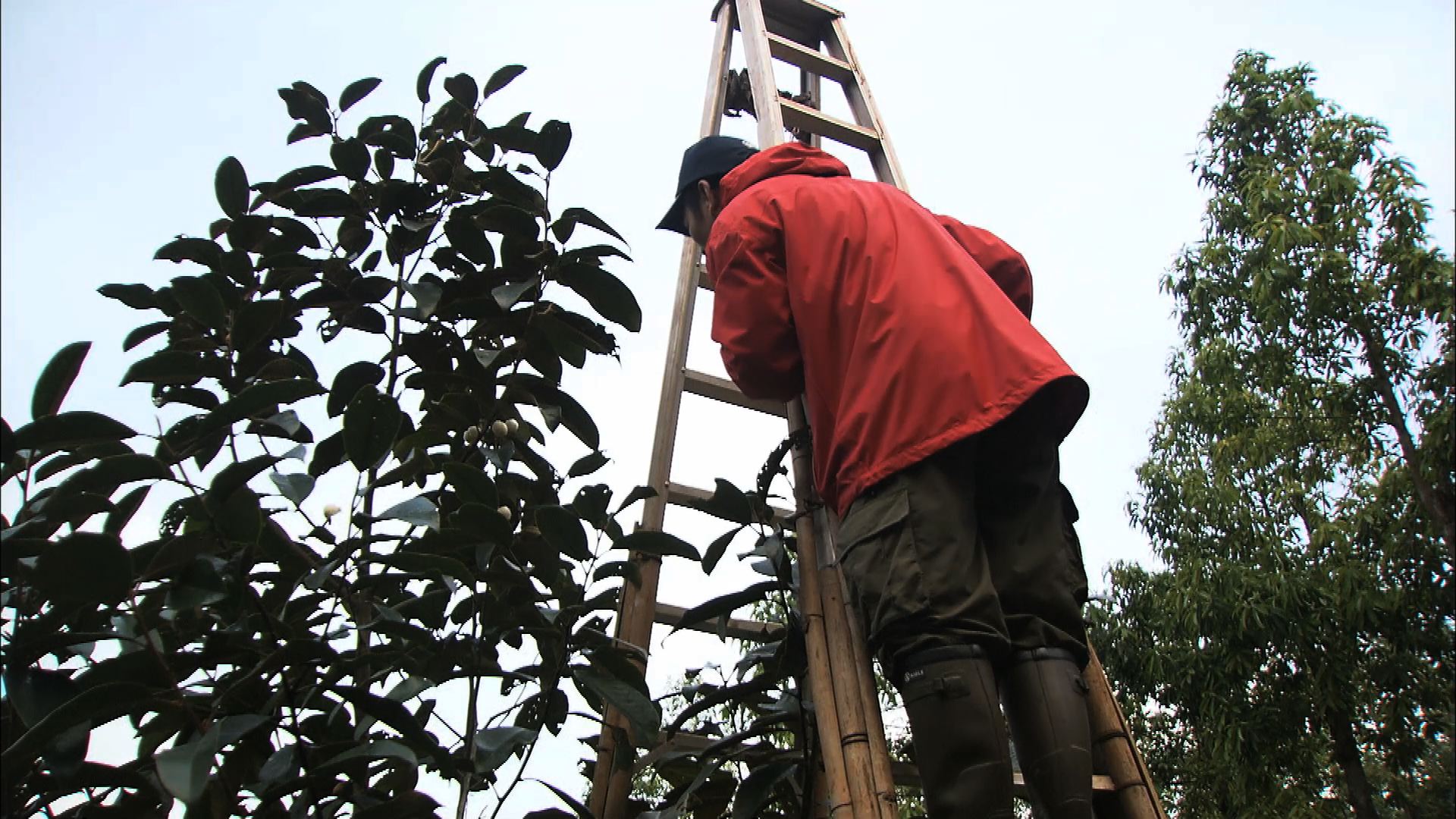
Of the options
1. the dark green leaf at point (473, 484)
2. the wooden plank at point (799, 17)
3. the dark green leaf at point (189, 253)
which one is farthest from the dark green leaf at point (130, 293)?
the wooden plank at point (799, 17)

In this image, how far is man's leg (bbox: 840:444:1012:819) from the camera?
1.02 metres

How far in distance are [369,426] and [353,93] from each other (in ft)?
2.31

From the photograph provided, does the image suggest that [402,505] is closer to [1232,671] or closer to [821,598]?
[821,598]

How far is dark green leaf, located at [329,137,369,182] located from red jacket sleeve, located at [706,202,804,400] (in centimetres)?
57

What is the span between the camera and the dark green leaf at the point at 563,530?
118 cm

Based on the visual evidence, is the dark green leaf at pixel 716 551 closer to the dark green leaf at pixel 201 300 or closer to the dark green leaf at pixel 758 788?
the dark green leaf at pixel 758 788

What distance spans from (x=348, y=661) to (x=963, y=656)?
2.14 ft

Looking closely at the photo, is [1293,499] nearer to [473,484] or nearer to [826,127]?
[826,127]

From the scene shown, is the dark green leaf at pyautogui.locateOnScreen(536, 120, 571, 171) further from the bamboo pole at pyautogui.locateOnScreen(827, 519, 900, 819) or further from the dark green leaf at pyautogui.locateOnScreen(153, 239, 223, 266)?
the bamboo pole at pyautogui.locateOnScreen(827, 519, 900, 819)

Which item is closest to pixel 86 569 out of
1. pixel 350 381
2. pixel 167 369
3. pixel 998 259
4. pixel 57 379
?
pixel 57 379

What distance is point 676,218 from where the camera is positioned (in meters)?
1.72

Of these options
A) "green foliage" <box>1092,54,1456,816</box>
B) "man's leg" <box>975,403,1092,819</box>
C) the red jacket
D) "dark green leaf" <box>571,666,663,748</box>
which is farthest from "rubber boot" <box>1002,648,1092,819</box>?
"green foliage" <box>1092,54,1456,816</box>

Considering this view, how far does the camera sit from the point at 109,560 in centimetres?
82

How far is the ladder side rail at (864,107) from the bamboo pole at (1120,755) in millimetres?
1279
